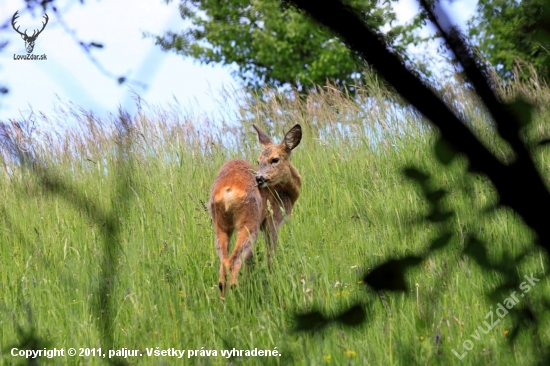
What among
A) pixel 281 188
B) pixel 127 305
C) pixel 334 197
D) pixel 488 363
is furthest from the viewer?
pixel 334 197

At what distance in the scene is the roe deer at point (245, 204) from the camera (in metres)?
4.93

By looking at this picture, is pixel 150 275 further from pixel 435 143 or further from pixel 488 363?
pixel 435 143

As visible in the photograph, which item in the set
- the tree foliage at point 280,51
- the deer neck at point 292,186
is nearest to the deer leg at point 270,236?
the deer neck at point 292,186

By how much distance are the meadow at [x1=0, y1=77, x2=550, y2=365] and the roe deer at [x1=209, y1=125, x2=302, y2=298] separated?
15 cm

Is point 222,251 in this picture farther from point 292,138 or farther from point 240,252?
point 292,138

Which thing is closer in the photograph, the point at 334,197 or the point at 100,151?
the point at 334,197

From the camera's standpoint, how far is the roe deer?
194 inches

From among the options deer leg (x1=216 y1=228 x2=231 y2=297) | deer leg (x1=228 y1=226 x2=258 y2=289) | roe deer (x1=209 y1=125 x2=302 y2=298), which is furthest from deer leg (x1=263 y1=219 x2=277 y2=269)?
deer leg (x1=216 y1=228 x2=231 y2=297)

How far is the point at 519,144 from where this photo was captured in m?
0.98

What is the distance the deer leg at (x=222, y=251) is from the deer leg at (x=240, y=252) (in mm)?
50

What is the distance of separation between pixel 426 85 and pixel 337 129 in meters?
7.17

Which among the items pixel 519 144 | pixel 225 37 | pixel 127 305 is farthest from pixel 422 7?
pixel 225 37

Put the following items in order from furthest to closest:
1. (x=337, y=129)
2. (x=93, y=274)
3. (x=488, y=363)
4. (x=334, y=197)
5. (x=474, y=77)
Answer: (x=337, y=129)
(x=334, y=197)
(x=93, y=274)
(x=488, y=363)
(x=474, y=77)

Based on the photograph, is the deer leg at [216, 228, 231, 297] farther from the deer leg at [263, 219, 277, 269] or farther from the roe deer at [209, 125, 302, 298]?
the deer leg at [263, 219, 277, 269]
